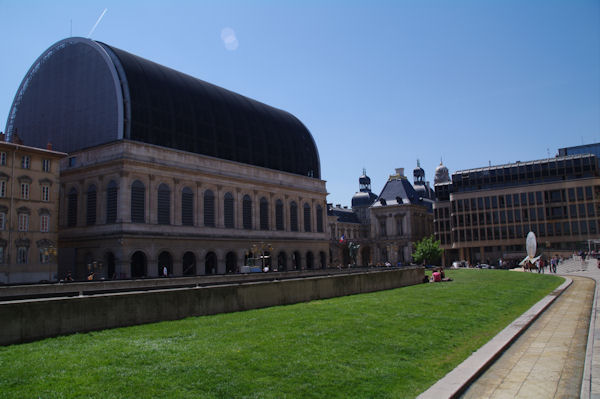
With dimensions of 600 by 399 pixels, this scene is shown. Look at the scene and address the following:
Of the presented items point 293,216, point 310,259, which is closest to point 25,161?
point 293,216

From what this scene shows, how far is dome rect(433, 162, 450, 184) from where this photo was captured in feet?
559

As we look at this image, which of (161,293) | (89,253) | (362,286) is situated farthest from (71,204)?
(161,293)

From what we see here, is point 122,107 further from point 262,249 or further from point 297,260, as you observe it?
point 297,260

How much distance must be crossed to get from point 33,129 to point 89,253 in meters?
24.8

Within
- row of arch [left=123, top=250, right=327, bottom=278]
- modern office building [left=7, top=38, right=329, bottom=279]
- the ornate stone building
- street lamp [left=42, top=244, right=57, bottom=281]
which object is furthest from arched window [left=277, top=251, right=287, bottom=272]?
the ornate stone building

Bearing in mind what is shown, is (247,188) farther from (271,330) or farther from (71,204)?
(271,330)

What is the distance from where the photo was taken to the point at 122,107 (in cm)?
6450

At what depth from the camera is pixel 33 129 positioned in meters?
75.8

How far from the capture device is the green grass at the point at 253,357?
1040cm

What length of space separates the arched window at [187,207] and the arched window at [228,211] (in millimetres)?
6583

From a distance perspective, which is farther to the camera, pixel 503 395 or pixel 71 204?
pixel 71 204

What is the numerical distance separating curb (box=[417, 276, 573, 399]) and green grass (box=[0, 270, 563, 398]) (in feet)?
1.25

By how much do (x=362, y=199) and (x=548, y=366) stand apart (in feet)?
538

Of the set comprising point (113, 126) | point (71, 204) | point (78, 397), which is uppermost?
point (113, 126)
